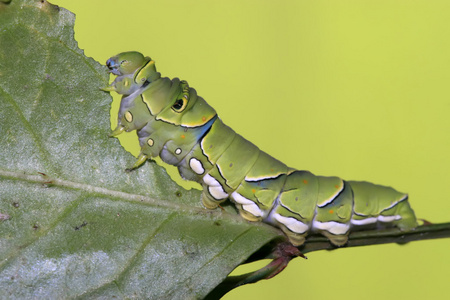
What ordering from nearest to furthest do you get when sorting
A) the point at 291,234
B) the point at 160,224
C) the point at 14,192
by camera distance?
1. the point at 14,192
2. the point at 160,224
3. the point at 291,234

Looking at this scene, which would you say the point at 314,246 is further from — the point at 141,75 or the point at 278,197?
the point at 141,75

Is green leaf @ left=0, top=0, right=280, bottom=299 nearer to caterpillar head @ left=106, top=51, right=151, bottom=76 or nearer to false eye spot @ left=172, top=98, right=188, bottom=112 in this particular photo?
caterpillar head @ left=106, top=51, right=151, bottom=76

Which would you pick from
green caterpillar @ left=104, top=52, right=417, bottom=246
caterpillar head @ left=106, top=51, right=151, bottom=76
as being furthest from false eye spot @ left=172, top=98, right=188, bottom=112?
caterpillar head @ left=106, top=51, right=151, bottom=76

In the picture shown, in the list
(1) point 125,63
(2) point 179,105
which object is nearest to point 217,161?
(2) point 179,105

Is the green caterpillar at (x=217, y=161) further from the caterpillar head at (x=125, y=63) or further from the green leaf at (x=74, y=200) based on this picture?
the green leaf at (x=74, y=200)

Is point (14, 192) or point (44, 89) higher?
point (44, 89)

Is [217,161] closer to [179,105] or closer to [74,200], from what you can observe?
[179,105]

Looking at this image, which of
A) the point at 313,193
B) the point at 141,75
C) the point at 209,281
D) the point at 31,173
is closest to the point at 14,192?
the point at 31,173

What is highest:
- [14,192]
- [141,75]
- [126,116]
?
[141,75]
